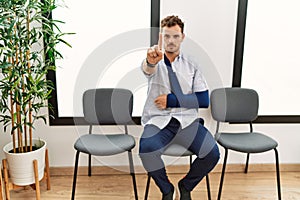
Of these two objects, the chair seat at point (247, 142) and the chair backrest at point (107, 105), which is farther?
the chair backrest at point (107, 105)

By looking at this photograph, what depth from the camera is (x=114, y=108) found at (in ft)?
7.88

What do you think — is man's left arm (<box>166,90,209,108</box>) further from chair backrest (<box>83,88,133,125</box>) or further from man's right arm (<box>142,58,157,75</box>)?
chair backrest (<box>83,88,133,125</box>)

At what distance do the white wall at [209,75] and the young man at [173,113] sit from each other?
1.19ft

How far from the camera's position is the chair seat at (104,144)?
2035 millimetres

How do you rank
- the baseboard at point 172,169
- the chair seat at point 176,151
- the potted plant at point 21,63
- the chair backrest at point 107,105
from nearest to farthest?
the potted plant at point 21,63
the chair seat at point 176,151
the chair backrest at point 107,105
the baseboard at point 172,169

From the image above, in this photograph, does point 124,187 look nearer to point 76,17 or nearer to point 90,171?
point 90,171

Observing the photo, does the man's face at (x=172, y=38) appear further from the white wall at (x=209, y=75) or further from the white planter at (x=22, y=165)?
the white planter at (x=22, y=165)

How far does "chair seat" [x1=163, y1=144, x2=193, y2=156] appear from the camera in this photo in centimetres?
202

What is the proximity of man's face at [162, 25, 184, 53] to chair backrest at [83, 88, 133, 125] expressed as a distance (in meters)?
0.48

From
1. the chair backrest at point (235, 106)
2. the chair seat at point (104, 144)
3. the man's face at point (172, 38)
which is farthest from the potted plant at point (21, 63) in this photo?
the chair backrest at point (235, 106)

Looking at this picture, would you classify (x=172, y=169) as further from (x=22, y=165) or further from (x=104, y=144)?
(x=22, y=165)

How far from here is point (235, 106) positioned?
246 cm

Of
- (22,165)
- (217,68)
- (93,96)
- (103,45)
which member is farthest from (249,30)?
(22,165)

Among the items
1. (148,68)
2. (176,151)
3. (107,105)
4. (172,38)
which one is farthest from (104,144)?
(172,38)
